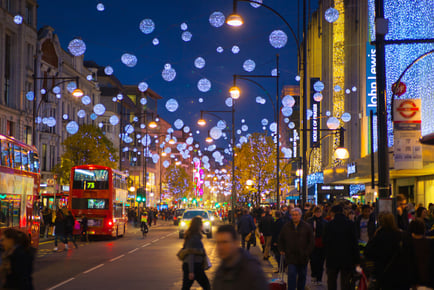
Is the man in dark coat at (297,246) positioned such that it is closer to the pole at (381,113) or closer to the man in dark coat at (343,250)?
the man in dark coat at (343,250)

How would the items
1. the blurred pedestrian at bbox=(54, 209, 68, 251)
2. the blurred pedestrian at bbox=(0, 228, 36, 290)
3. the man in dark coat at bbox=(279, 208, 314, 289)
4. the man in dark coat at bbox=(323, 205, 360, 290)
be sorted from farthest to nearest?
the blurred pedestrian at bbox=(54, 209, 68, 251) < the man in dark coat at bbox=(279, 208, 314, 289) < the man in dark coat at bbox=(323, 205, 360, 290) < the blurred pedestrian at bbox=(0, 228, 36, 290)

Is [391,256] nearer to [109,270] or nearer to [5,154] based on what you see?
[109,270]

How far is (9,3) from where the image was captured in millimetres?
56500

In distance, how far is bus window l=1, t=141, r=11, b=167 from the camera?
20.8 metres

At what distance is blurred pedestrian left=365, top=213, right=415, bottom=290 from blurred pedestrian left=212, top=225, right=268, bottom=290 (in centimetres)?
364

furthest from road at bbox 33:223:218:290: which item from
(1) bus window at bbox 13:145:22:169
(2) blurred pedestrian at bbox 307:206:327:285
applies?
(1) bus window at bbox 13:145:22:169

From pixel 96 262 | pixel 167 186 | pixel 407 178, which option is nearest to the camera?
pixel 96 262

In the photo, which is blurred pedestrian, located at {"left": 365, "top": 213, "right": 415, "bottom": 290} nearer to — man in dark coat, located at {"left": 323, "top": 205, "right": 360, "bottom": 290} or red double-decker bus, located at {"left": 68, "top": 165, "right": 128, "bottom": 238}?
man in dark coat, located at {"left": 323, "top": 205, "right": 360, "bottom": 290}

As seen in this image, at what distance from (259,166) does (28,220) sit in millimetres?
46278

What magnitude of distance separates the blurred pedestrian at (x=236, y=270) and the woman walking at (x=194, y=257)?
495cm

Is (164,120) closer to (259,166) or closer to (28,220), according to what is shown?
(259,166)

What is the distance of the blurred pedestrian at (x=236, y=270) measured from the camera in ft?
18.6

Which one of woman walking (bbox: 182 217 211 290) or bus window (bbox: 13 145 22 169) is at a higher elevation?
bus window (bbox: 13 145 22 169)

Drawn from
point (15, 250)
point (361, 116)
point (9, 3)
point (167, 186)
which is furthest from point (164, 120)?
point (15, 250)
